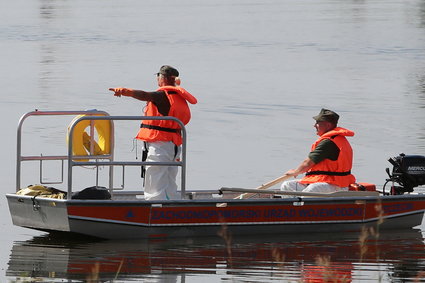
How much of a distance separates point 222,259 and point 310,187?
1.73m

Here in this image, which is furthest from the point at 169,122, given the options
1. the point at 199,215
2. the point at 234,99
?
the point at 234,99

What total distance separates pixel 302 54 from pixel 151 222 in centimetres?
2898

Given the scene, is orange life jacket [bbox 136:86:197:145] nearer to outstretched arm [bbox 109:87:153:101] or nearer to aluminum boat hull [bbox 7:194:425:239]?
outstretched arm [bbox 109:87:153:101]

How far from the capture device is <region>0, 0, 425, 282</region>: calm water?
12.1 m

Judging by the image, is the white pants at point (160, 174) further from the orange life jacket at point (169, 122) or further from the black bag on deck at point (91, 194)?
the black bag on deck at point (91, 194)

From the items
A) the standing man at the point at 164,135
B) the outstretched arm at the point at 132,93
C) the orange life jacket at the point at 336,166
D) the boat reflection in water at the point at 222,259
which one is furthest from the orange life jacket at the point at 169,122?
the orange life jacket at the point at 336,166

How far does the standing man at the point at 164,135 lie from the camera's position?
13289 millimetres

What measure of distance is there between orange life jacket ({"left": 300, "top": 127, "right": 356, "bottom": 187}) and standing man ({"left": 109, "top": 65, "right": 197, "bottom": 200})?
1463 millimetres

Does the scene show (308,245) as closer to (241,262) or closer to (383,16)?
(241,262)

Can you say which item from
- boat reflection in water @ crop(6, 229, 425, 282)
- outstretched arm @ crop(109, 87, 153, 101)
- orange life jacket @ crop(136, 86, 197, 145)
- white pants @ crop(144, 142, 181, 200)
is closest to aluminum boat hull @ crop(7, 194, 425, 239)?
boat reflection in water @ crop(6, 229, 425, 282)

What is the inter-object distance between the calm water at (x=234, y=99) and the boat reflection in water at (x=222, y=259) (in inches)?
0.8

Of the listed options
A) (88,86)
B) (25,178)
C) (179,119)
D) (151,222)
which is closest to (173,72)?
(179,119)

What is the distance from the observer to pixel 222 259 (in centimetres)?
1231

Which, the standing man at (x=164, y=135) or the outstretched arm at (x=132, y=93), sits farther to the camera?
the standing man at (x=164, y=135)
